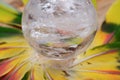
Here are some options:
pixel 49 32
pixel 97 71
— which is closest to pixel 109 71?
pixel 97 71

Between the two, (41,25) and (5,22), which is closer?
(41,25)

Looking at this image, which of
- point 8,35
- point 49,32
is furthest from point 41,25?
point 8,35

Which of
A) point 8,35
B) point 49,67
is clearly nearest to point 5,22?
point 8,35

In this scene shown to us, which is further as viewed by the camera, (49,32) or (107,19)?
(107,19)

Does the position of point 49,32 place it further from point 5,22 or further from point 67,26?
point 5,22

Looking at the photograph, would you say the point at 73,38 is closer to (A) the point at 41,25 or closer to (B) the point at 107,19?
(A) the point at 41,25
